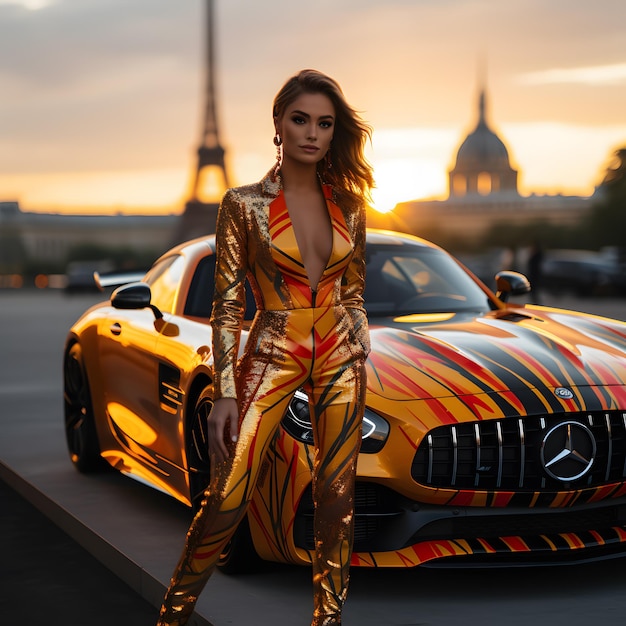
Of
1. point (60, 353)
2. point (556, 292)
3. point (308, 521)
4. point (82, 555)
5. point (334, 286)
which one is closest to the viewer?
point (334, 286)

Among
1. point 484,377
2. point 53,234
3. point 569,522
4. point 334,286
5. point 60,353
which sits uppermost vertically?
point 334,286

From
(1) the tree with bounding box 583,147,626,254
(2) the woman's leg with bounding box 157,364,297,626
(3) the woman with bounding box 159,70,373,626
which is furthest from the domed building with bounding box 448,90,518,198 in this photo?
(2) the woman's leg with bounding box 157,364,297,626

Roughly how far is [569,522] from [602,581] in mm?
321

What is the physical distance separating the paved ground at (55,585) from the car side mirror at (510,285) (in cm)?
239

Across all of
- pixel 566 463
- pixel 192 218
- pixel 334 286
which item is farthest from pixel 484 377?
pixel 192 218

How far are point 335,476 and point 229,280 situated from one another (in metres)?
0.61

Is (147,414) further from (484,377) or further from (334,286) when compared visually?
(334,286)

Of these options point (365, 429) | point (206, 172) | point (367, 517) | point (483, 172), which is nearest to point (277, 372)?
point (365, 429)

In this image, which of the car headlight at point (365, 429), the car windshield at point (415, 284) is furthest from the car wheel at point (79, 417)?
the car headlight at point (365, 429)

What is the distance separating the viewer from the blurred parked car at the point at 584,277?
41812mm

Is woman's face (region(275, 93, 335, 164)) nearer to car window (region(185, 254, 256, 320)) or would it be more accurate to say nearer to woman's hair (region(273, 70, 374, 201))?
woman's hair (region(273, 70, 374, 201))

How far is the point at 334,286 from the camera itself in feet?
11.3

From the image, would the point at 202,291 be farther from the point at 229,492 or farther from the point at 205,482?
the point at 229,492

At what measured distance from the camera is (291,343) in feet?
11.1
